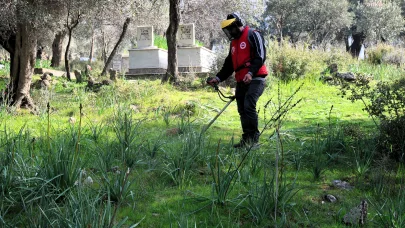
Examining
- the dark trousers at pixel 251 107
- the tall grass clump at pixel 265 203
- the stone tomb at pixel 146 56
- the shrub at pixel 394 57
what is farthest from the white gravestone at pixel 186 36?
the tall grass clump at pixel 265 203

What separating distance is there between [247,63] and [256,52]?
0.20 meters

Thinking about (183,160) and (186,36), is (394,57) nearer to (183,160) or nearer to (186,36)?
(186,36)

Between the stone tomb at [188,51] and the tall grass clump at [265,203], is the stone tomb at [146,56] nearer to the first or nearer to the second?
the stone tomb at [188,51]

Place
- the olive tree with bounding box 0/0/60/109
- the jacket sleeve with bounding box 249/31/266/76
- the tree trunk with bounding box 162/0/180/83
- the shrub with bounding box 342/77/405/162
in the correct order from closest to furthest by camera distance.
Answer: the shrub with bounding box 342/77/405/162 < the jacket sleeve with bounding box 249/31/266/76 < the olive tree with bounding box 0/0/60/109 < the tree trunk with bounding box 162/0/180/83

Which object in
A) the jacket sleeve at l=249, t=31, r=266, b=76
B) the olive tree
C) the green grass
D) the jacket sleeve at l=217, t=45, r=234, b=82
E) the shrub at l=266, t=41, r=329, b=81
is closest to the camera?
the green grass

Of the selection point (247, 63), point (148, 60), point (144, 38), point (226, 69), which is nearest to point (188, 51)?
point (148, 60)

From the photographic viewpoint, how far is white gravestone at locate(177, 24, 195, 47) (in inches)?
650

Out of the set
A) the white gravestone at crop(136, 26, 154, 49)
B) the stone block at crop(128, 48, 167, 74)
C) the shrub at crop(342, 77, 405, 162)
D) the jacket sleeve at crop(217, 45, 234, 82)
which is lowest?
the shrub at crop(342, 77, 405, 162)

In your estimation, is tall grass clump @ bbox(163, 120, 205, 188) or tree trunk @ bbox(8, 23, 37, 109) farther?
tree trunk @ bbox(8, 23, 37, 109)

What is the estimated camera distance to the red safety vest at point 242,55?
490 cm

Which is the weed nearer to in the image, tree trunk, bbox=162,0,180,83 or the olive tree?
the olive tree

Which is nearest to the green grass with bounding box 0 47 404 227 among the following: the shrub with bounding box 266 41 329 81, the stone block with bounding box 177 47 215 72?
the shrub with bounding box 266 41 329 81

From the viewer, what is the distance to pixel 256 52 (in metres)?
4.78

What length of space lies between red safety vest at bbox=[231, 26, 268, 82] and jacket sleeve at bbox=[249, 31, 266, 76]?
7cm
